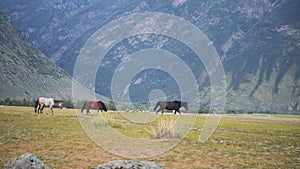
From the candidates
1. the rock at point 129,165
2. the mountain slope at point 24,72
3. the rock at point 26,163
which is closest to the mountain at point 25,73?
the mountain slope at point 24,72

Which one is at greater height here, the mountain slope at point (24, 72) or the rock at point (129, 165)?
the mountain slope at point (24, 72)

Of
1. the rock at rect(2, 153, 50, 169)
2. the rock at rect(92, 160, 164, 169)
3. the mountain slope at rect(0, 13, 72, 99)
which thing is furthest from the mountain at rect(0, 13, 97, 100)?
the rock at rect(92, 160, 164, 169)

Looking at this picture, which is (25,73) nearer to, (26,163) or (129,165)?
(26,163)

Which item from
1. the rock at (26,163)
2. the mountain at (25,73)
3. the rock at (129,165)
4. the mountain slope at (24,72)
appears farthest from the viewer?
the mountain slope at (24,72)

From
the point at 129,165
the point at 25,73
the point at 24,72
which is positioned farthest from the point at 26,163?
the point at 24,72

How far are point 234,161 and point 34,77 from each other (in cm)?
12542

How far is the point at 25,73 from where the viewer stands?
426 ft

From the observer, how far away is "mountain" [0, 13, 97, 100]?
117500 millimetres

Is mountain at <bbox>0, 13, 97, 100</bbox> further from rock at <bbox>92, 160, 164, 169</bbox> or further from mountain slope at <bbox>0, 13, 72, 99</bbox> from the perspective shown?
rock at <bbox>92, 160, 164, 169</bbox>

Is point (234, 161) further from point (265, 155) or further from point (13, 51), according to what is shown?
point (13, 51)

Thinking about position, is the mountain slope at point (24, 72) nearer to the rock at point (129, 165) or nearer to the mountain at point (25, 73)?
the mountain at point (25, 73)

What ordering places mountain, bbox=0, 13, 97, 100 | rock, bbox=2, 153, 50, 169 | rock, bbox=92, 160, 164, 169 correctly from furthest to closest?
mountain, bbox=0, 13, 97, 100 → rock, bbox=2, 153, 50, 169 → rock, bbox=92, 160, 164, 169

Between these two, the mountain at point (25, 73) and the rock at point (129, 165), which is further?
the mountain at point (25, 73)

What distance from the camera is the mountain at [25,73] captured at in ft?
385
